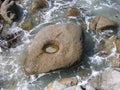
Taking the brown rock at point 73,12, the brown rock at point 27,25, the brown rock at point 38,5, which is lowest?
the brown rock at point 27,25

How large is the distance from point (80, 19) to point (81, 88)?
4.38 meters

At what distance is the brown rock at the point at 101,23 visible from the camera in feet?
41.3

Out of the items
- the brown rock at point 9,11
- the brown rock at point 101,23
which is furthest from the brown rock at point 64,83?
the brown rock at point 9,11

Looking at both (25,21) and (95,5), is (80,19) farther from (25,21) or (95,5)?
(25,21)

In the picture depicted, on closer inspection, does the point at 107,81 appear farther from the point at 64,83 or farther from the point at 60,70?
the point at 60,70

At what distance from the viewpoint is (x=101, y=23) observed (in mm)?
12594

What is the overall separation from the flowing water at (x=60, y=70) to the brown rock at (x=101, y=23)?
0.79ft

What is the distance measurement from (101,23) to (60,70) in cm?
277

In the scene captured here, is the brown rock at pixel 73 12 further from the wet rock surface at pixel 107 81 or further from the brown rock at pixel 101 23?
the wet rock surface at pixel 107 81

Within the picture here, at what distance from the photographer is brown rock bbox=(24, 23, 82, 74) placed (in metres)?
11.2

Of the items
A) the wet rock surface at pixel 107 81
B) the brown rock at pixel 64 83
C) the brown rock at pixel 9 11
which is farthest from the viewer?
the brown rock at pixel 9 11

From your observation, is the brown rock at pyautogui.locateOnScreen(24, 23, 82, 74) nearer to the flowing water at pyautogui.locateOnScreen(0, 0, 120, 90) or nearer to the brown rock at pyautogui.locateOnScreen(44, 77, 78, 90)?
the flowing water at pyautogui.locateOnScreen(0, 0, 120, 90)

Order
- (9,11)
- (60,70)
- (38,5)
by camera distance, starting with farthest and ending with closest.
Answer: (38,5), (9,11), (60,70)

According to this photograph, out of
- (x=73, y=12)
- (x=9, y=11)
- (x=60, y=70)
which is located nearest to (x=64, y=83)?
(x=60, y=70)
